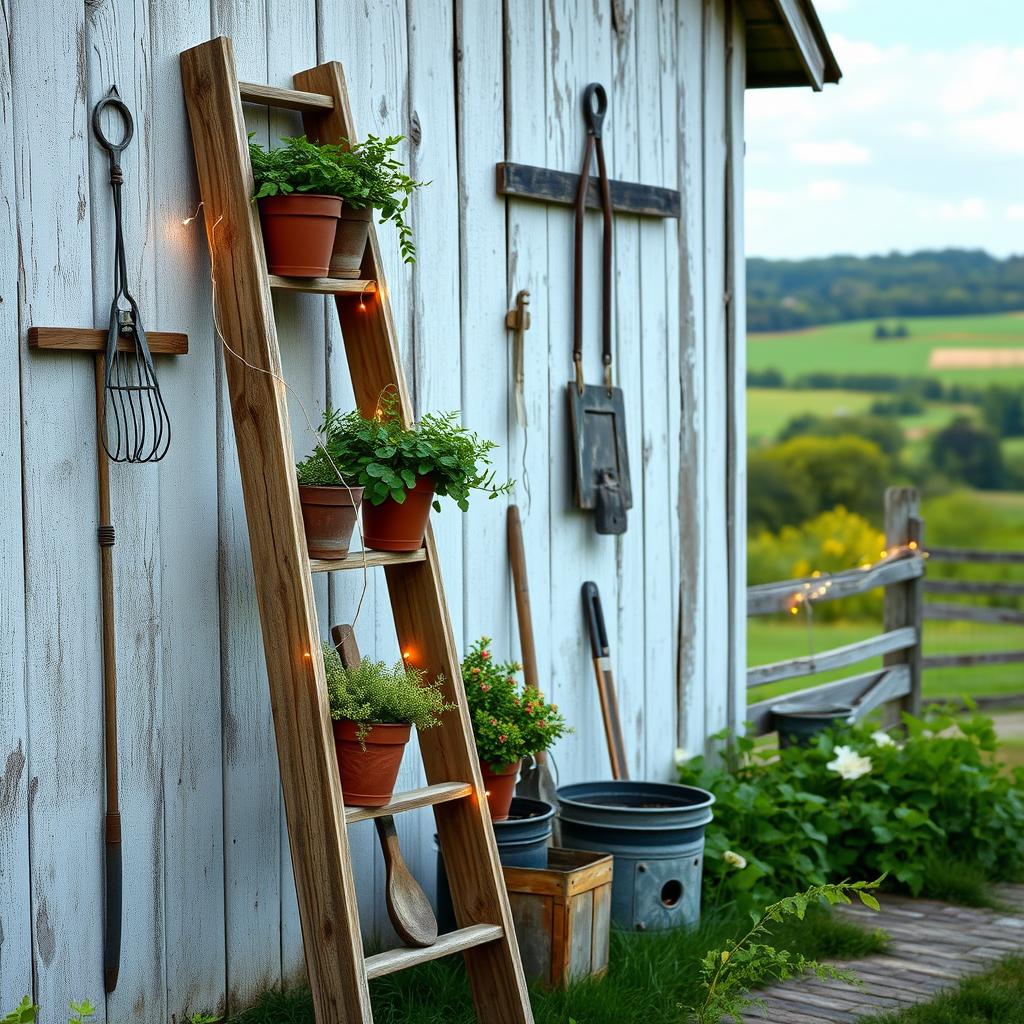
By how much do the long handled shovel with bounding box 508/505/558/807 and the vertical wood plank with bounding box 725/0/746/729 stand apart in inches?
53.8

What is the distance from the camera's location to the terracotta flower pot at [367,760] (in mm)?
2906

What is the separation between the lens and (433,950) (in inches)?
115

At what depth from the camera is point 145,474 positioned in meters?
3.01

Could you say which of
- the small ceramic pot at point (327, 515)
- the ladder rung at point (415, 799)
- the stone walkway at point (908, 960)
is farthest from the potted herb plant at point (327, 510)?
the stone walkway at point (908, 960)

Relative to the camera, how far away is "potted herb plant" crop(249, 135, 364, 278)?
9.82 feet

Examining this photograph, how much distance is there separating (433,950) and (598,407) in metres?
2.00

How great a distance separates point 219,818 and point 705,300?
274 cm

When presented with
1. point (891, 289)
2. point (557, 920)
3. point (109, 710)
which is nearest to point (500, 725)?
point (557, 920)

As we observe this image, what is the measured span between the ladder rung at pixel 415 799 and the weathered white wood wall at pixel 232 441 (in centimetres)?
46

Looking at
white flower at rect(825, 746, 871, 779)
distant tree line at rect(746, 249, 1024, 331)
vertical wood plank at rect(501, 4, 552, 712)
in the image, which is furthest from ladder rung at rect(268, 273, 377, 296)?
distant tree line at rect(746, 249, 1024, 331)

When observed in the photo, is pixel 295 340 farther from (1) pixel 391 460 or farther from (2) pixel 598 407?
(2) pixel 598 407

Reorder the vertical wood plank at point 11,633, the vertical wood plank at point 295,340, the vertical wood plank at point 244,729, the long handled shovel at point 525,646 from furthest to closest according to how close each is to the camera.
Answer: the long handled shovel at point 525,646
the vertical wood plank at point 295,340
the vertical wood plank at point 244,729
the vertical wood plank at point 11,633

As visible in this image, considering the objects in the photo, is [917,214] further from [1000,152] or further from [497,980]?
[497,980]

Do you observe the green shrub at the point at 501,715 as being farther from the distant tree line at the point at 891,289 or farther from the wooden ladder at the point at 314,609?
the distant tree line at the point at 891,289
